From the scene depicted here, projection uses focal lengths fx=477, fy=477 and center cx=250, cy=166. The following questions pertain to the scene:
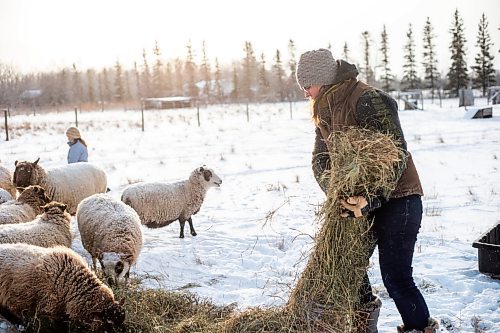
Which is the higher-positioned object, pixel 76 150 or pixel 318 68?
pixel 318 68

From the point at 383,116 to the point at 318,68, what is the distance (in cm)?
62

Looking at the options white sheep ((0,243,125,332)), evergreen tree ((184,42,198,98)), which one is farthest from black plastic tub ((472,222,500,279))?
evergreen tree ((184,42,198,98))

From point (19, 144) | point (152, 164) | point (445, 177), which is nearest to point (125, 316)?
point (445, 177)

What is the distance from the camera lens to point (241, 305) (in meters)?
5.22

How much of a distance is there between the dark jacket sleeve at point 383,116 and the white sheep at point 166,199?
5533 millimetres

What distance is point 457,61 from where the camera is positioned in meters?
56.2

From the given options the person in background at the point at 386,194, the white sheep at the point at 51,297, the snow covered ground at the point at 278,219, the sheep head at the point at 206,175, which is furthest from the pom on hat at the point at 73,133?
the person in background at the point at 386,194

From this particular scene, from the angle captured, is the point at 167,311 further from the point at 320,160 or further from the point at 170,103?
the point at 170,103

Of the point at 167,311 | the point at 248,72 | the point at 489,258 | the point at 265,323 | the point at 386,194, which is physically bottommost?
the point at 167,311

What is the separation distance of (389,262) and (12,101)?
68325 mm

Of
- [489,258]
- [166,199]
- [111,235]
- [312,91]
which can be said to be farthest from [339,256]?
[166,199]

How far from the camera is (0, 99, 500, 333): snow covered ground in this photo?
5.34 metres

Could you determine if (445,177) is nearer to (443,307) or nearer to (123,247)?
(443,307)

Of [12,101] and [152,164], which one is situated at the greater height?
[12,101]
